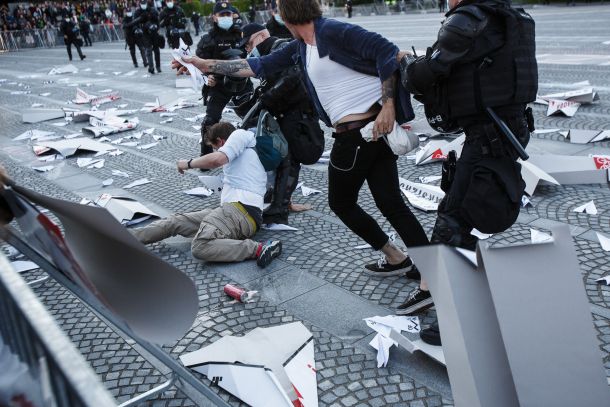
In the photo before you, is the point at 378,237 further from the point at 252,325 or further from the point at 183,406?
the point at 183,406

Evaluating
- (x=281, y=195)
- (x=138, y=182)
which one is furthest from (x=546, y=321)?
(x=138, y=182)

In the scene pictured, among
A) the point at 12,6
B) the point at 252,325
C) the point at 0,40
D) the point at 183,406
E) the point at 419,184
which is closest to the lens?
the point at 183,406

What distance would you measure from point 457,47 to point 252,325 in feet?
6.22

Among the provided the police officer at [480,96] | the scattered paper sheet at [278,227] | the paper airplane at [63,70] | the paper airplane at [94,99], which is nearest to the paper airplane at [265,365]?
the police officer at [480,96]

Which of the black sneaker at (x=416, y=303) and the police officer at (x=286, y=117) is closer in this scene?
the black sneaker at (x=416, y=303)

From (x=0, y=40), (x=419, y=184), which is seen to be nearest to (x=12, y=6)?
(x=0, y=40)

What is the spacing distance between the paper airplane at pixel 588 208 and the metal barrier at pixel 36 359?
13.7ft

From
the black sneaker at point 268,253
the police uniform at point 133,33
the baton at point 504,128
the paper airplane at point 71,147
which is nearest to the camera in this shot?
the baton at point 504,128

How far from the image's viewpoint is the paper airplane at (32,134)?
9.25 metres

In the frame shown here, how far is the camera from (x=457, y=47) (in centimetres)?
Result: 246

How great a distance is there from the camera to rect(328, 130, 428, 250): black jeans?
10.6 feet

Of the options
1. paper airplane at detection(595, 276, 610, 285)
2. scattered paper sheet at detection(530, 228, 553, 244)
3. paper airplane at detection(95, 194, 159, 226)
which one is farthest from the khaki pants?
paper airplane at detection(595, 276, 610, 285)

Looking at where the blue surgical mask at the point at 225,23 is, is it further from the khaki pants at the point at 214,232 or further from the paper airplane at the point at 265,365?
the paper airplane at the point at 265,365

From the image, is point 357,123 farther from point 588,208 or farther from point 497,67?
point 588,208
